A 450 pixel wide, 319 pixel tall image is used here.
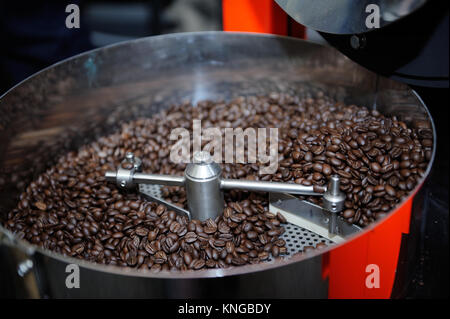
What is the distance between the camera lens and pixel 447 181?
4.06 feet

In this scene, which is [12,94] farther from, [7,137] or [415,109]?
[415,109]

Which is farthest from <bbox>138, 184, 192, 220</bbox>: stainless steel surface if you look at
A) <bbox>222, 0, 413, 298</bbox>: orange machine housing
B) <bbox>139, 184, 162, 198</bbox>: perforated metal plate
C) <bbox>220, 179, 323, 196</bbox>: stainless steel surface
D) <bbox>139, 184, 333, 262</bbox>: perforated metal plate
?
<bbox>222, 0, 413, 298</bbox>: orange machine housing

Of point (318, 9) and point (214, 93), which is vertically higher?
point (318, 9)

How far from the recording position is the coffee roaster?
73cm

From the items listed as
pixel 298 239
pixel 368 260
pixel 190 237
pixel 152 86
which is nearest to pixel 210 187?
pixel 190 237

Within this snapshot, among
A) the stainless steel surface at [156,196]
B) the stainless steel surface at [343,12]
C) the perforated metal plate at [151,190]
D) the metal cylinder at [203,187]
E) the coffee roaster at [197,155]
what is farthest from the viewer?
the perforated metal plate at [151,190]

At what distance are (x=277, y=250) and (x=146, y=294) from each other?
0.38 metres

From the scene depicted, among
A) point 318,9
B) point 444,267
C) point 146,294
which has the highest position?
point 318,9

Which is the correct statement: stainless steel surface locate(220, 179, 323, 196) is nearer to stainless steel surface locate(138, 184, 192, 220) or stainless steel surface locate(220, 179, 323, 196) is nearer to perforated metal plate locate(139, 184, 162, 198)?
stainless steel surface locate(138, 184, 192, 220)

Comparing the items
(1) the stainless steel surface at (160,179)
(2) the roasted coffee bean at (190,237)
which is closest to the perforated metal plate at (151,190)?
(1) the stainless steel surface at (160,179)

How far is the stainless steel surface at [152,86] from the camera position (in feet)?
3.96

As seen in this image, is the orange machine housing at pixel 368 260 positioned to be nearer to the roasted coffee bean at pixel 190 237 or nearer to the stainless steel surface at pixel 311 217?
the stainless steel surface at pixel 311 217

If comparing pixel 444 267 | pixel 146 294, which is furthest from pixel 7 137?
pixel 444 267

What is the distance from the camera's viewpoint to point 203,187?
1052mm
